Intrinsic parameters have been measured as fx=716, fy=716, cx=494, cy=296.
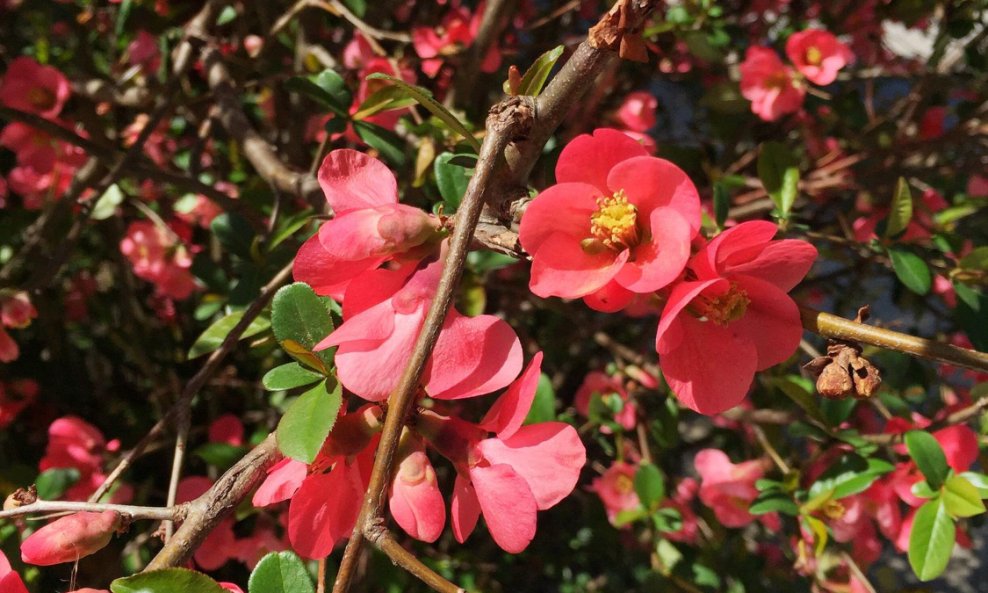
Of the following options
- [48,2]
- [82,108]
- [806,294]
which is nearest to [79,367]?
[82,108]

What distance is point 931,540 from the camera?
29.5 inches

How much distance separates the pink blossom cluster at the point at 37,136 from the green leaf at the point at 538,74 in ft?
3.15

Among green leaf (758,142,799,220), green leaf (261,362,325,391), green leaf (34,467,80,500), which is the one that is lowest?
green leaf (34,467,80,500)

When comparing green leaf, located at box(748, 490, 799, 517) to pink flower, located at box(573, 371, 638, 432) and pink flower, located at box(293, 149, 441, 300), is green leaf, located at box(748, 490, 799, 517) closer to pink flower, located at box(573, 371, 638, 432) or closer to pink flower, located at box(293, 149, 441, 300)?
pink flower, located at box(573, 371, 638, 432)

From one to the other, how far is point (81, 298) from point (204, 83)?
591mm

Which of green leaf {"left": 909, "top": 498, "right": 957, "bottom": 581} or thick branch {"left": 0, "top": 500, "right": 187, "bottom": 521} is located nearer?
thick branch {"left": 0, "top": 500, "right": 187, "bottom": 521}

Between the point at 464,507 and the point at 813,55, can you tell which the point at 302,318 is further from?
the point at 813,55

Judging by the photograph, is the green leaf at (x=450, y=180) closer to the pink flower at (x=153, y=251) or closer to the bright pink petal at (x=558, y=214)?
the bright pink petal at (x=558, y=214)

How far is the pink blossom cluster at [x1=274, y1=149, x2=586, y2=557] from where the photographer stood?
1.53 ft

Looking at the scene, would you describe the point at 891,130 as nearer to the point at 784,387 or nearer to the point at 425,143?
the point at 784,387

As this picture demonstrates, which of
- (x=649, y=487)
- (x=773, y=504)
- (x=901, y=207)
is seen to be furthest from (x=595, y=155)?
(x=649, y=487)

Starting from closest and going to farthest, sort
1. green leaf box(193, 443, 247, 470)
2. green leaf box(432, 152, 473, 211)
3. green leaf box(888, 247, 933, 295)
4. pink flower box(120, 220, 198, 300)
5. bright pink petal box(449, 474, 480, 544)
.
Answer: bright pink petal box(449, 474, 480, 544) < green leaf box(432, 152, 473, 211) < green leaf box(888, 247, 933, 295) < green leaf box(193, 443, 247, 470) < pink flower box(120, 220, 198, 300)

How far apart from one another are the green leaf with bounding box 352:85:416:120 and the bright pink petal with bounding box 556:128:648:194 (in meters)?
0.31

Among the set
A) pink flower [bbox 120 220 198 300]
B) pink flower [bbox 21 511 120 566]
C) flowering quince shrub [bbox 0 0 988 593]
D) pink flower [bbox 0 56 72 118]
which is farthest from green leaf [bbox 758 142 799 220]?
pink flower [bbox 0 56 72 118]
